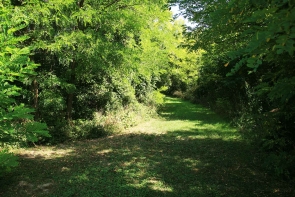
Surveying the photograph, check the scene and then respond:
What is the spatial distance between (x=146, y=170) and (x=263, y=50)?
4.79 m

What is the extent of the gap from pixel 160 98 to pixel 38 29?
1053 centimetres

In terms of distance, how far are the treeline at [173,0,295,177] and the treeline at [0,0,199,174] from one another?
53.1 inches

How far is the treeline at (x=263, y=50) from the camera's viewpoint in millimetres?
1786

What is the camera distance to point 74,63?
31.8ft

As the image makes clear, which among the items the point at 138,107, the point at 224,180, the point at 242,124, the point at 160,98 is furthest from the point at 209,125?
the point at 224,180

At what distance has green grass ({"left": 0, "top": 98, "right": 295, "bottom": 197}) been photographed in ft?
16.0

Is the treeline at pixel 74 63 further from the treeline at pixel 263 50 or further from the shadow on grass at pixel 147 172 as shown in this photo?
the treeline at pixel 263 50

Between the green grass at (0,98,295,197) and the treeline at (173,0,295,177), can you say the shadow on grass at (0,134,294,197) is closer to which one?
the green grass at (0,98,295,197)

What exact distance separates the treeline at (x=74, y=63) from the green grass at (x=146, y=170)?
97 centimetres

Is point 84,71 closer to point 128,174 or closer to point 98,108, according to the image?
point 98,108

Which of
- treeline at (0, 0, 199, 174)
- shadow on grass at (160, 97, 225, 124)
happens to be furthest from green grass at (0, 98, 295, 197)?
shadow on grass at (160, 97, 225, 124)

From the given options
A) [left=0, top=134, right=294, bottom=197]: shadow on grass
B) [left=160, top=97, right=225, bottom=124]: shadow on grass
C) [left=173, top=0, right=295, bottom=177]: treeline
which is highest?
[left=173, top=0, right=295, bottom=177]: treeline

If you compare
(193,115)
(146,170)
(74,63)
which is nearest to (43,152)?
(74,63)

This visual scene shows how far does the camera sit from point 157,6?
933 cm
